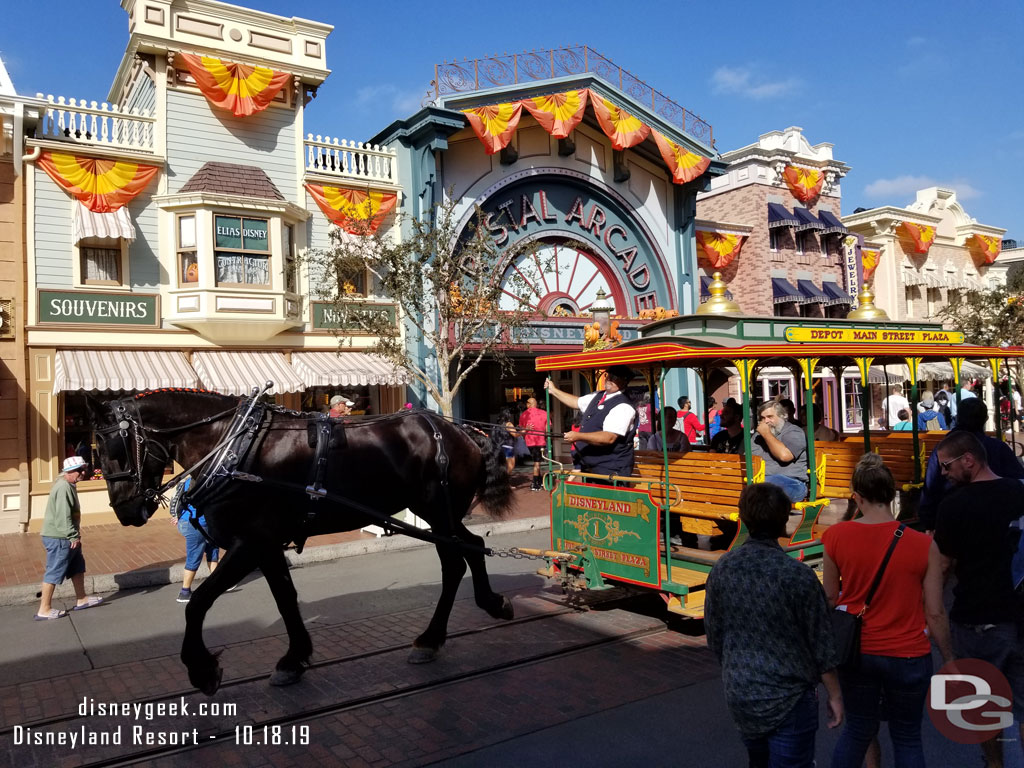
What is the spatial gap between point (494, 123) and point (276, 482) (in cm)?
1473

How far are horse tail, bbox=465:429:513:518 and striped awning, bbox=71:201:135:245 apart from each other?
10227mm

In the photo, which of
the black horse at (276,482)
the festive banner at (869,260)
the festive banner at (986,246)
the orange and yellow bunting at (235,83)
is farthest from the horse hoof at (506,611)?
the festive banner at (986,246)

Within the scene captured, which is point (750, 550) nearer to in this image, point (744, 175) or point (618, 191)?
point (618, 191)

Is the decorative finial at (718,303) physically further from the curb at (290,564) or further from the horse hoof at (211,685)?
the horse hoof at (211,685)

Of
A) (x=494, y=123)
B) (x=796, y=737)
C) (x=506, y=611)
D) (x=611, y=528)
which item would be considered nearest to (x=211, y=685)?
(x=506, y=611)

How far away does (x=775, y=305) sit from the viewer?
81.3ft

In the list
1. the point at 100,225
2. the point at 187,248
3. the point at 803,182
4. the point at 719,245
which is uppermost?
the point at 803,182

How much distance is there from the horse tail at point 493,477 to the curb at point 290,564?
3.29 metres

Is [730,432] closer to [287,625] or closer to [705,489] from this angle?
[705,489]

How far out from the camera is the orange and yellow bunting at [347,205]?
16.3 m

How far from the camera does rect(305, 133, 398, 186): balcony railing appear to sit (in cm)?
1673

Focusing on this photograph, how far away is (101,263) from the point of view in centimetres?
1430

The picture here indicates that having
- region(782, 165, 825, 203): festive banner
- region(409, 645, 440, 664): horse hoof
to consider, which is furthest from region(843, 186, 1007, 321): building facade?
region(409, 645, 440, 664): horse hoof

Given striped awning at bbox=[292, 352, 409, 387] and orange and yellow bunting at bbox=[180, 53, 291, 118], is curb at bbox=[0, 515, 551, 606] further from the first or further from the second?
orange and yellow bunting at bbox=[180, 53, 291, 118]
